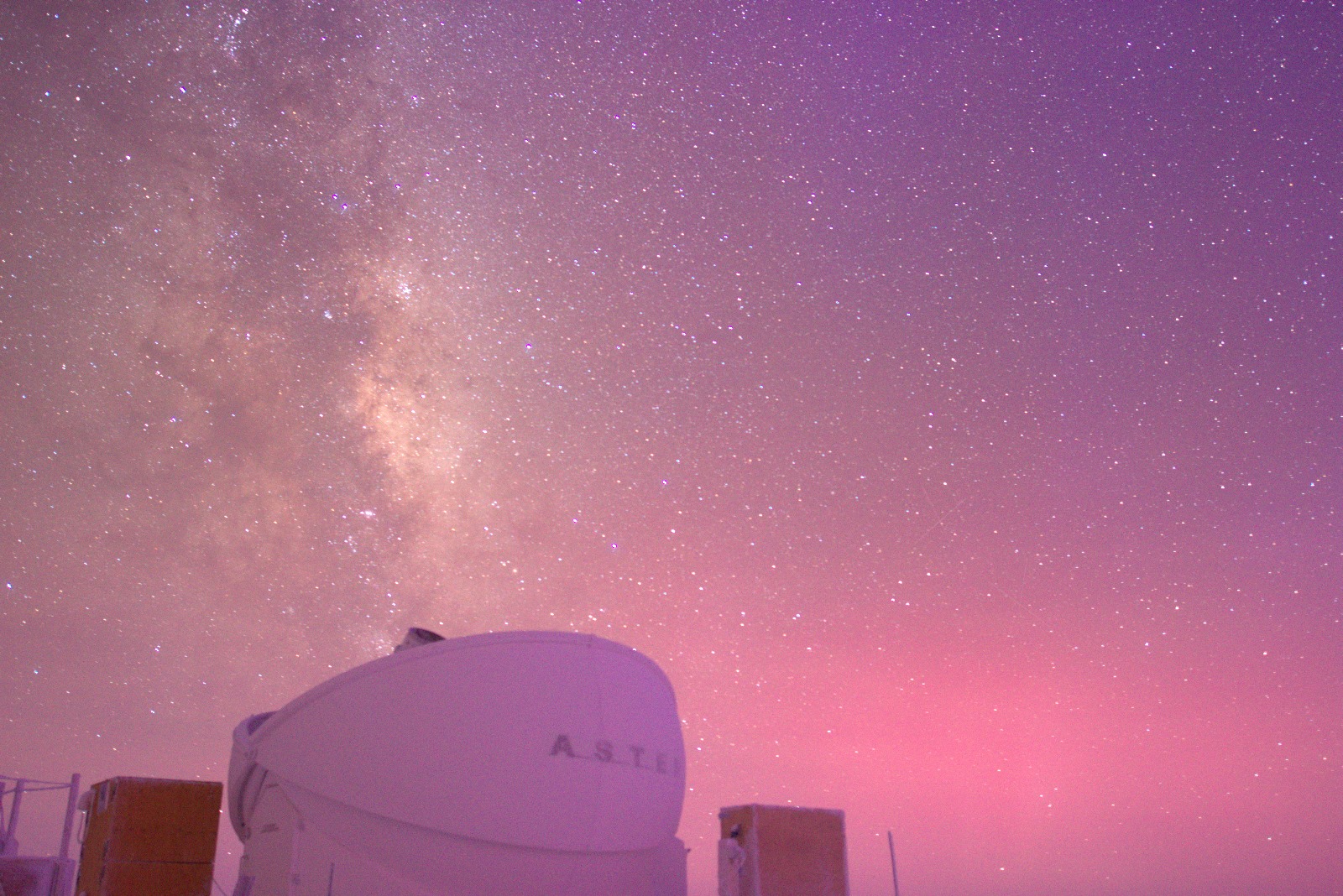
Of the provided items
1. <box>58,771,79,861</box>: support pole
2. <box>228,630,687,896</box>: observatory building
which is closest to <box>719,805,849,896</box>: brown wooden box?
<box>228,630,687,896</box>: observatory building

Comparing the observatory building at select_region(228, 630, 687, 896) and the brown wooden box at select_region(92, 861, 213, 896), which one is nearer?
the observatory building at select_region(228, 630, 687, 896)

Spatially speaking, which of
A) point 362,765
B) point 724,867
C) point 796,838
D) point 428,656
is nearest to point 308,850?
point 362,765

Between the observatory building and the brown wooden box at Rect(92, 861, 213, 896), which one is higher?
the observatory building

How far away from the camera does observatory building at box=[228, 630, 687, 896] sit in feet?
32.1

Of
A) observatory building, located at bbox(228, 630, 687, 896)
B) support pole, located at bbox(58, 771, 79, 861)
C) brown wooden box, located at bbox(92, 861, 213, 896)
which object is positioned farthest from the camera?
support pole, located at bbox(58, 771, 79, 861)

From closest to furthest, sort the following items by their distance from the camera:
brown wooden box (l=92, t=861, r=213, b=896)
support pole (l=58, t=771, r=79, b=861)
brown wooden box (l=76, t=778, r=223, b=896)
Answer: brown wooden box (l=92, t=861, r=213, b=896)
brown wooden box (l=76, t=778, r=223, b=896)
support pole (l=58, t=771, r=79, b=861)

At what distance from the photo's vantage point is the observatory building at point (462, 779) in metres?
9.79

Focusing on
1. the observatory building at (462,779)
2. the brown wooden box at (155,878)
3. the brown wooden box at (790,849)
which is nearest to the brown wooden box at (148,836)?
the brown wooden box at (155,878)

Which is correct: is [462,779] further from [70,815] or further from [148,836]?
[70,815]

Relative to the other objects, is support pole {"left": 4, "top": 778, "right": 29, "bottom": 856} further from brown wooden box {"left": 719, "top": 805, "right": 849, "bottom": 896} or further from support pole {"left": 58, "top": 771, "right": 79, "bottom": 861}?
brown wooden box {"left": 719, "top": 805, "right": 849, "bottom": 896}

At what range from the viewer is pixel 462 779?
9812 millimetres

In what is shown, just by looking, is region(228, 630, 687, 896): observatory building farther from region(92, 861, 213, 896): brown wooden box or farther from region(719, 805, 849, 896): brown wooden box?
region(719, 805, 849, 896): brown wooden box

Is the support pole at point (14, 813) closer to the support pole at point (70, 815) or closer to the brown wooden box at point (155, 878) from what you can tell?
the support pole at point (70, 815)

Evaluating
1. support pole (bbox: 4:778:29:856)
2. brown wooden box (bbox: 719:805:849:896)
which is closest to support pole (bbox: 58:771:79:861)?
support pole (bbox: 4:778:29:856)
